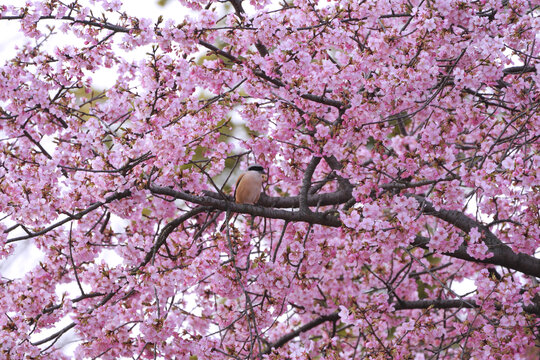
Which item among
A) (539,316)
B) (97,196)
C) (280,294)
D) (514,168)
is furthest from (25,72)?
(539,316)

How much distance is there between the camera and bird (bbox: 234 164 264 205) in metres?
5.17

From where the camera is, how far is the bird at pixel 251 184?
5.17 m

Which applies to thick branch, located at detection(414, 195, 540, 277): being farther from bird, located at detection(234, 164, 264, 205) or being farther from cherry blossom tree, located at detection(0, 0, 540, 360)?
bird, located at detection(234, 164, 264, 205)

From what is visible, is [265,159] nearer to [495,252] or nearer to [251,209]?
[251,209]

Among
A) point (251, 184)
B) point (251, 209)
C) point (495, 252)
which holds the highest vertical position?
point (251, 184)

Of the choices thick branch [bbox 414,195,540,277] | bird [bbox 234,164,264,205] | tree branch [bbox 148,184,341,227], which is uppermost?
bird [bbox 234,164,264,205]

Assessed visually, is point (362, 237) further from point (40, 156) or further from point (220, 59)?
point (40, 156)

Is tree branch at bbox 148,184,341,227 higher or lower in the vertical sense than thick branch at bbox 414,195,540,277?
lower

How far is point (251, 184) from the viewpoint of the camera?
5184 millimetres

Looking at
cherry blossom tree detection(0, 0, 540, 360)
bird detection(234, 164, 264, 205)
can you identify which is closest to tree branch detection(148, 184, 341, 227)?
cherry blossom tree detection(0, 0, 540, 360)

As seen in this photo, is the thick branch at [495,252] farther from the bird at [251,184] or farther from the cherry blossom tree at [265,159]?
the bird at [251,184]

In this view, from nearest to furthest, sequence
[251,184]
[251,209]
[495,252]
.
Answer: [251,209], [495,252], [251,184]

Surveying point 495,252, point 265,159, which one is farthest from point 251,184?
point 495,252

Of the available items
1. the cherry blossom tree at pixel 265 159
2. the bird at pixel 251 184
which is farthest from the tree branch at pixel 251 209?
the bird at pixel 251 184
